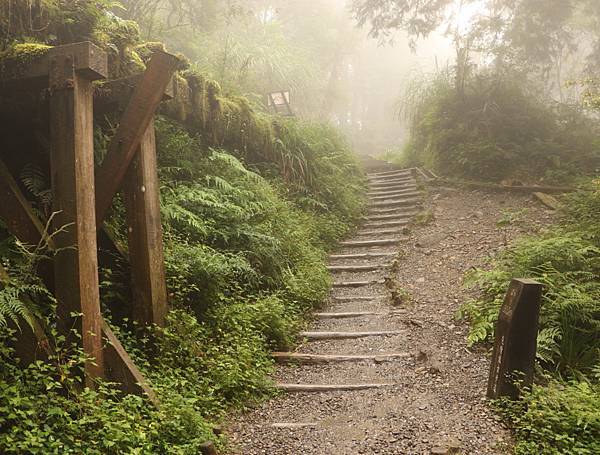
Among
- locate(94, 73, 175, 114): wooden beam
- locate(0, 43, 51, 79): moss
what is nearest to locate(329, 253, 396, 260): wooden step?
locate(94, 73, 175, 114): wooden beam

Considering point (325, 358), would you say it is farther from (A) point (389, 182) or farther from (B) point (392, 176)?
(B) point (392, 176)

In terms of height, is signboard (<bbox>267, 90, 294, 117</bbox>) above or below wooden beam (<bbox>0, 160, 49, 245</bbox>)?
above

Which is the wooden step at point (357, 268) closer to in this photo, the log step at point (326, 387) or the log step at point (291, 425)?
the log step at point (326, 387)

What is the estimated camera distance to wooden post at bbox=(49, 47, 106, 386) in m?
3.20

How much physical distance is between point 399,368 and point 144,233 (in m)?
3.05

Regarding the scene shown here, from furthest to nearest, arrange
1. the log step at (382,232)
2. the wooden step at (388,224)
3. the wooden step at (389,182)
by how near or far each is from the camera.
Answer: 1. the wooden step at (389,182)
2. the wooden step at (388,224)
3. the log step at (382,232)

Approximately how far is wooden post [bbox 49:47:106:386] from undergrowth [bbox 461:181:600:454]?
3313 millimetres

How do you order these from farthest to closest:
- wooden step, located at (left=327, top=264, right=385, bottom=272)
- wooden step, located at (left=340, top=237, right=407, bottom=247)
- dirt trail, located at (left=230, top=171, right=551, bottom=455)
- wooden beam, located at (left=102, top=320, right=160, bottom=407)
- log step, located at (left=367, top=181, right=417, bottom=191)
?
log step, located at (left=367, top=181, right=417, bottom=191), wooden step, located at (left=340, top=237, right=407, bottom=247), wooden step, located at (left=327, top=264, right=385, bottom=272), dirt trail, located at (left=230, top=171, right=551, bottom=455), wooden beam, located at (left=102, top=320, right=160, bottom=407)

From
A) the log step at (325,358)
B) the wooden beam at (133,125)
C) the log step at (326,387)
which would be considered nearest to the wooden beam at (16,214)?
the wooden beam at (133,125)

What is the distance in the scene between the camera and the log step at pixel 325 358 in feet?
17.5

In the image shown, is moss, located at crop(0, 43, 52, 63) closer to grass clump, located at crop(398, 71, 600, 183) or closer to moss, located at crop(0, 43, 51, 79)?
moss, located at crop(0, 43, 51, 79)

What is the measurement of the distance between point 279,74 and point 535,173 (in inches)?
339

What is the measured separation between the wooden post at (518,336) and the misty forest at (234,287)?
2 centimetres

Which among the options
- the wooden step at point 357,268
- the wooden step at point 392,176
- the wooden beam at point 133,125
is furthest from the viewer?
the wooden step at point 392,176
